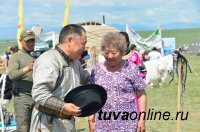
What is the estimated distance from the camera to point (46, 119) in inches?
129

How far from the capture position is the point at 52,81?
3082 mm

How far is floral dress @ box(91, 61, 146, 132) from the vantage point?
388cm

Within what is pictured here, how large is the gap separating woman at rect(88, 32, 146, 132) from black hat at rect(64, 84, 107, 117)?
550mm

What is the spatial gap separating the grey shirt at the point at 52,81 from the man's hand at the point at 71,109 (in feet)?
0.45

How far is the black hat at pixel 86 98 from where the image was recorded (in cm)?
312

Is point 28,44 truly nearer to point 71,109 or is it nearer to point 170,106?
point 71,109

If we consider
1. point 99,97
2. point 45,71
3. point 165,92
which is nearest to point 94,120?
point 99,97

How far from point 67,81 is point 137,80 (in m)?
0.89

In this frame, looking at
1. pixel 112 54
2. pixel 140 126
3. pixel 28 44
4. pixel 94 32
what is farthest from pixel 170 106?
pixel 94 32

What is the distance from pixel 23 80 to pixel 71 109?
1.97 meters

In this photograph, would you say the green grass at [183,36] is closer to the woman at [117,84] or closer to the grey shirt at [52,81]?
the woman at [117,84]

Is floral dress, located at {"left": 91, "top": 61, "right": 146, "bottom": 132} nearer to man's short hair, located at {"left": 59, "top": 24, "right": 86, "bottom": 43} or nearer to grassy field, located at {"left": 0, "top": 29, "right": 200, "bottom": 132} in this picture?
man's short hair, located at {"left": 59, "top": 24, "right": 86, "bottom": 43}

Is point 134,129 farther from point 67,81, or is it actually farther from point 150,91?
point 150,91

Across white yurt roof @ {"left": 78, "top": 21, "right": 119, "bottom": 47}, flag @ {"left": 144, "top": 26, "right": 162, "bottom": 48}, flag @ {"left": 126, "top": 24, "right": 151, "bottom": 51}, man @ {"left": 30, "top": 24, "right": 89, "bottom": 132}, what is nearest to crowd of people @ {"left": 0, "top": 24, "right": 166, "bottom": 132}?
man @ {"left": 30, "top": 24, "right": 89, "bottom": 132}
